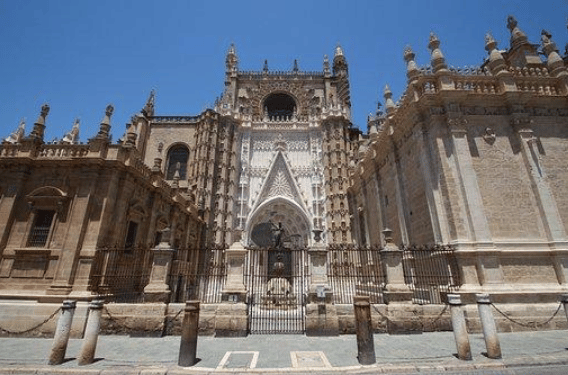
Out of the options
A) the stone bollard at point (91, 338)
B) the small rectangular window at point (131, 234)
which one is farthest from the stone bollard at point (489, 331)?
the small rectangular window at point (131, 234)

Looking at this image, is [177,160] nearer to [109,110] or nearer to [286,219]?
[286,219]

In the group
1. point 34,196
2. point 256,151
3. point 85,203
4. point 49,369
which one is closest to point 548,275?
point 49,369

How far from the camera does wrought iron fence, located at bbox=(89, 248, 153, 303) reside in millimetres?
10281

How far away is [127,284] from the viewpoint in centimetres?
1159

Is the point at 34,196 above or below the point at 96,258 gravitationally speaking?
above

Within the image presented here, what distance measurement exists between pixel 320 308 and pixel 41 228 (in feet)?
37.3

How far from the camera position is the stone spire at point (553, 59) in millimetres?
12336

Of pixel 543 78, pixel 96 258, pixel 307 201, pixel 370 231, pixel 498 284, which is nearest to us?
pixel 498 284

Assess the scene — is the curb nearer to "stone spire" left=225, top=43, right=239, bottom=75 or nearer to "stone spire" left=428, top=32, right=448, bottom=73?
"stone spire" left=428, top=32, right=448, bottom=73

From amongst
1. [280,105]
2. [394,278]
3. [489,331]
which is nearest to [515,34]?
[394,278]

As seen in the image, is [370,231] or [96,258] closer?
[96,258]

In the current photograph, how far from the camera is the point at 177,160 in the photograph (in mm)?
27938

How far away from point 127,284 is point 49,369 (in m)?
6.20

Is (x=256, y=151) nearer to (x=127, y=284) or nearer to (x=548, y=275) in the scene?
(x=127, y=284)
